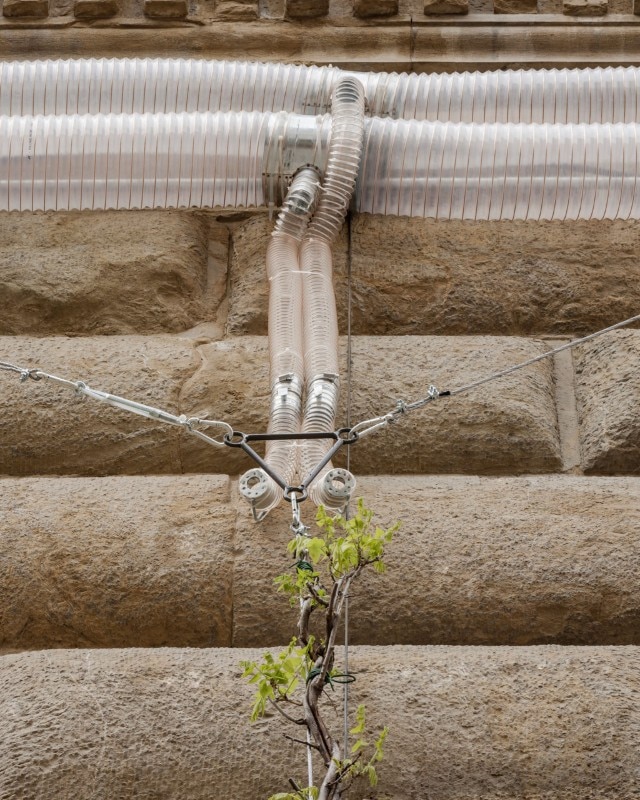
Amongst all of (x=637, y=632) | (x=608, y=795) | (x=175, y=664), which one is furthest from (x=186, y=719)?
(x=637, y=632)

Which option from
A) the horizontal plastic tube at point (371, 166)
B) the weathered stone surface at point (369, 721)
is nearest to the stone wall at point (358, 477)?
the weathered stone surface at point (369, 721)

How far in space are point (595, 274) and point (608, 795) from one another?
5.22ft

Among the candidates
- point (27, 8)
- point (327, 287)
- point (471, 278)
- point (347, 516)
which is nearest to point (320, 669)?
point (347, 516)

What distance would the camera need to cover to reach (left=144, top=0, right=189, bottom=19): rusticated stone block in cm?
450

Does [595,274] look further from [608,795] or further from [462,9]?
[608,795]

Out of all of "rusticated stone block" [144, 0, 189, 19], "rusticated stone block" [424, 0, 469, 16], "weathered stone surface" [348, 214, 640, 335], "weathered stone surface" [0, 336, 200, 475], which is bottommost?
"weathered stone surface" [0, 336, 200, 475]

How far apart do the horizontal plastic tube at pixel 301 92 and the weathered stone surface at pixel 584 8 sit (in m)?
0.44

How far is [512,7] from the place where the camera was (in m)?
4.50

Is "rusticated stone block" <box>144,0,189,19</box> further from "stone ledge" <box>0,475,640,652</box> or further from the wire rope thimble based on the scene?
the wire rope thimble

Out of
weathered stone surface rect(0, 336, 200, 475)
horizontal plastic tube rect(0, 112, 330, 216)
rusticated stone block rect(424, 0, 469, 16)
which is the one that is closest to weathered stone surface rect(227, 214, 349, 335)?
horizontal plastic tube rect(0, 112, 330, 216)

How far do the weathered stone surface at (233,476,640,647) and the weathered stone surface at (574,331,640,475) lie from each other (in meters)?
0.24

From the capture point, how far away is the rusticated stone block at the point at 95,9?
452 centimetres

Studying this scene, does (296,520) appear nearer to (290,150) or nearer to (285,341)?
(285,341)

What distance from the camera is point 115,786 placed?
246 cm
